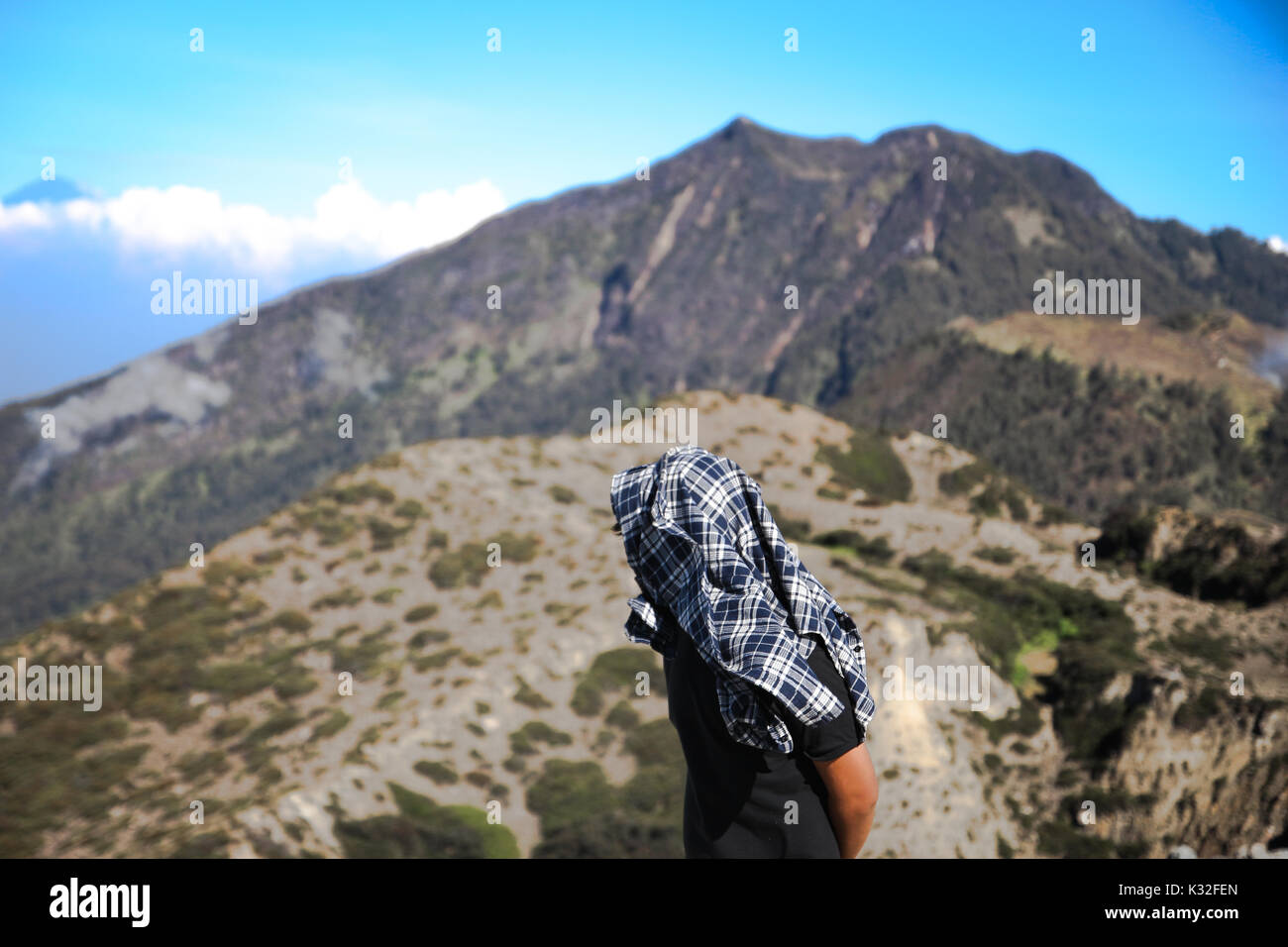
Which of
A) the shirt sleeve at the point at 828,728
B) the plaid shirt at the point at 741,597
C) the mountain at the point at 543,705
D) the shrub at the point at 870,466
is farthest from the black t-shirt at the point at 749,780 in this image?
the shrub at the point at 870,466

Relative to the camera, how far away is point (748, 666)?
3.46 meters

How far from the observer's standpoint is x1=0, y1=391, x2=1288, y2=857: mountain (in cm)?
2386

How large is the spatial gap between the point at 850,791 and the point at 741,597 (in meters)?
1.06

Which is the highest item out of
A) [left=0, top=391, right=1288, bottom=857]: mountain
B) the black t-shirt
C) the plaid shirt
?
the plaid shirt

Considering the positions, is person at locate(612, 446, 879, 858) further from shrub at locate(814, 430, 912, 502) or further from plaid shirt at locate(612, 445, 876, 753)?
shrub at locate(814, 430, 912, 502)

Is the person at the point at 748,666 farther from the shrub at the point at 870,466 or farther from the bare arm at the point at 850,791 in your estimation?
the shrub at the point at 870,466

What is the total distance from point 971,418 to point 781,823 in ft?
651

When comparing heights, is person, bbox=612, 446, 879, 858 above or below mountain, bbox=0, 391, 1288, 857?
above

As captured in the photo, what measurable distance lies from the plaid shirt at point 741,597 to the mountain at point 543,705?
67.3 ft

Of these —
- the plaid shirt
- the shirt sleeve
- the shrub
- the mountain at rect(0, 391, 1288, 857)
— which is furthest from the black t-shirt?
the shrub

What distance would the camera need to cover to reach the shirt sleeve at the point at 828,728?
11.8 ft
